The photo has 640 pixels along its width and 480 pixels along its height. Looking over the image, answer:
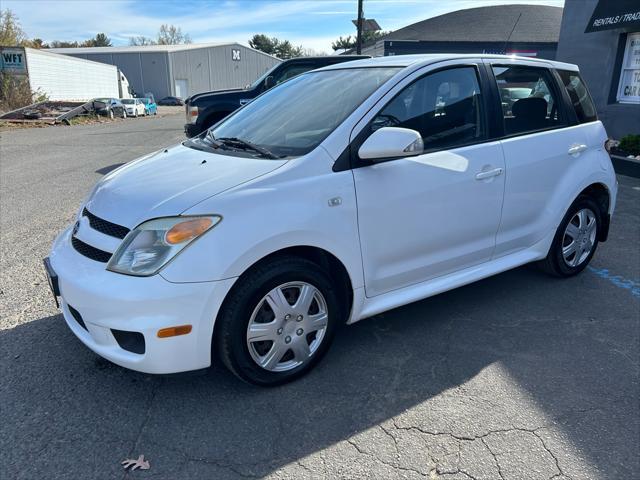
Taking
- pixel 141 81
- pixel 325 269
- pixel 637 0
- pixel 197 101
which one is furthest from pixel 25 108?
pixel 141 81

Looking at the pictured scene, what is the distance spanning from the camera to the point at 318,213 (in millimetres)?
2793

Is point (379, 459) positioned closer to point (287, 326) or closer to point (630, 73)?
point (287, 326)

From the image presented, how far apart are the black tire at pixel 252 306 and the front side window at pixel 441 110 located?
1.00 metres

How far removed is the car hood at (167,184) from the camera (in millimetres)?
2637

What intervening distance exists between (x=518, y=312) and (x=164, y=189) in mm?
2755

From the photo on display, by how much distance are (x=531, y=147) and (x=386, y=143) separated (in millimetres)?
1537

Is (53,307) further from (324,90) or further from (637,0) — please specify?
(637,0)

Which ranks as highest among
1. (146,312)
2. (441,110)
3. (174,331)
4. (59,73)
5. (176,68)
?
(176,68)

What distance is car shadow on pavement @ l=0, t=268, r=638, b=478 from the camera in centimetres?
243

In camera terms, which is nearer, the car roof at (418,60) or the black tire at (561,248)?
the car roof at (418,60)

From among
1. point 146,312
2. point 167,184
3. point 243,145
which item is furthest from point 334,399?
point 243,145

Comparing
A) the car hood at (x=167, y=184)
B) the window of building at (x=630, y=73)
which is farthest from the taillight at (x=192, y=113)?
the window of building at (x=630, y=73)

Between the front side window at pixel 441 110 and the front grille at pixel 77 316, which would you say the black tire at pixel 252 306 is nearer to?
the front grille at pixel 77 316

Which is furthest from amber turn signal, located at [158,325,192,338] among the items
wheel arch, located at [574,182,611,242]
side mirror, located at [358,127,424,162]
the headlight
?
wheel arch, located at [574,182,611,242]
